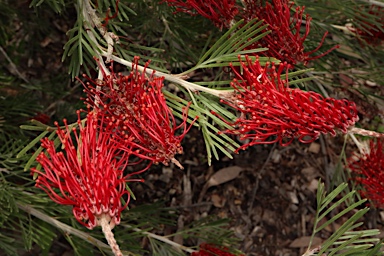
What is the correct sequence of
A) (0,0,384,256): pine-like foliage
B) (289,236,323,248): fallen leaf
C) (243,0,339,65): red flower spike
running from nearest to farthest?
(0,0,384,256): pine-like foliage, (243,0,339,65): red flower spike, (289,236,323,248): fallen leaf

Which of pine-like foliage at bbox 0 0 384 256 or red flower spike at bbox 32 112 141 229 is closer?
red flower spike at bbox 32 112 141 229

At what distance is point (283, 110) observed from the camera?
0.72m

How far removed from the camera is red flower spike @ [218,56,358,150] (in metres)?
0.72

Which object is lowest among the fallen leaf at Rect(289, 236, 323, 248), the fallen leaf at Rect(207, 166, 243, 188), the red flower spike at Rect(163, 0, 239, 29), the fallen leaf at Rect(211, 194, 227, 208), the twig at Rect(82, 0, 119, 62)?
the fallen leaf at Rect(289, 236, 323, 248)

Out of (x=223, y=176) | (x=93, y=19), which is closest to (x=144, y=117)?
(x=93, y=19)

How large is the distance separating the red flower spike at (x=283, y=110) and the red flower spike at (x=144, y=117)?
100 millimetres

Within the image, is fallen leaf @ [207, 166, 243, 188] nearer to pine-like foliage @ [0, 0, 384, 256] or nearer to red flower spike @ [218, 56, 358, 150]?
pine-like foliage @ [0, 0, 384, 256]

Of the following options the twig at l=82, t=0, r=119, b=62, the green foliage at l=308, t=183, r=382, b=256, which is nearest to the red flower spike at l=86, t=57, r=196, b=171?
the twig at l=82, t=0, r=119, b=62

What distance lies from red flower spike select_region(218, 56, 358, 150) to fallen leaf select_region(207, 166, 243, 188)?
979 mm

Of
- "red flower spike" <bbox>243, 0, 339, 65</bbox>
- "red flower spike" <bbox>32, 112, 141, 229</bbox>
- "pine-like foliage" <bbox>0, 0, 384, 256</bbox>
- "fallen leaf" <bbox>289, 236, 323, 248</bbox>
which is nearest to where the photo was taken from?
"red flower spike" <bbox>32, 112, 141, 229</bbox>

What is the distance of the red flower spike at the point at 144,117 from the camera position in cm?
72

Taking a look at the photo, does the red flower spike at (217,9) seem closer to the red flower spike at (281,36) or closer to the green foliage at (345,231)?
the red flower spike at (281,36)

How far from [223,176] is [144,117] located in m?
1.04

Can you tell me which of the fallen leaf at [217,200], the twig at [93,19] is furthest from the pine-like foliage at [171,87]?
the fallen leaf at [217,200]
